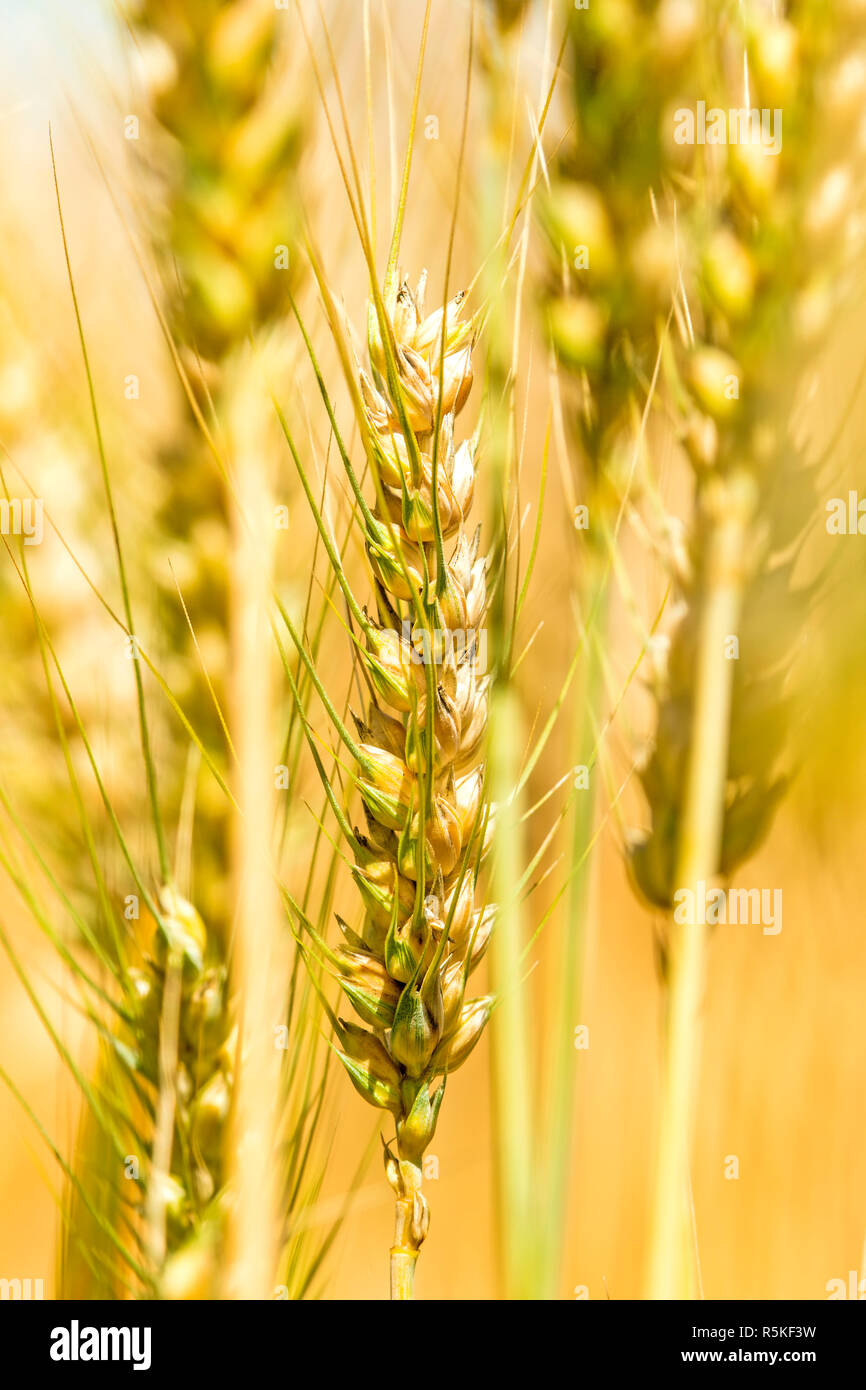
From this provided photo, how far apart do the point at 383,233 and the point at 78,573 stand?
0.80 feet

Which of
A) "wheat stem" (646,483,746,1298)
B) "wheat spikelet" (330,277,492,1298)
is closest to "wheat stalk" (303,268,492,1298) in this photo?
"wheat spikelet" (330,277,492,1298)

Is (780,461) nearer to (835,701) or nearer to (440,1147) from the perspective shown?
(835,701)

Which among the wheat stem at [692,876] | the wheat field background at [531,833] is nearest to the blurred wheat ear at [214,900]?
the wheat field background at [531,833]

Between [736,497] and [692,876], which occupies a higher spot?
[736,497]

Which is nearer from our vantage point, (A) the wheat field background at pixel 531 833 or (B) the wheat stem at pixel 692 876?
(B) the wheat stem at pixel 692 876

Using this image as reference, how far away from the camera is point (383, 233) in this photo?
1.66 feet

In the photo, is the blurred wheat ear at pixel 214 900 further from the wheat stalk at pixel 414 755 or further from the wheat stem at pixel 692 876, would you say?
the wheat stem at pixel 692 876

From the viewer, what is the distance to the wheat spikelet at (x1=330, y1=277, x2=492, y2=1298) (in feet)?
1.20

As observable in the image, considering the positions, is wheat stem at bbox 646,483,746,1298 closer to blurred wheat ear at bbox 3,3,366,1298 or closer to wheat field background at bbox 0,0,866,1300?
wheat field background at bbox 0,0,866,1300

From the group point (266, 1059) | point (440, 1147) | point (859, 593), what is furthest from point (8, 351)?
point (440, 1147)

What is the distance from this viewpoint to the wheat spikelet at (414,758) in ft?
1.20

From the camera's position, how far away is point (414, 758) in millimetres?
376

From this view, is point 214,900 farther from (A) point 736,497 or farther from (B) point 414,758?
(A) point 736,497

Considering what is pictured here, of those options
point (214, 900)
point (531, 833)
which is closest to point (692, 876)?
point (531, 833)
